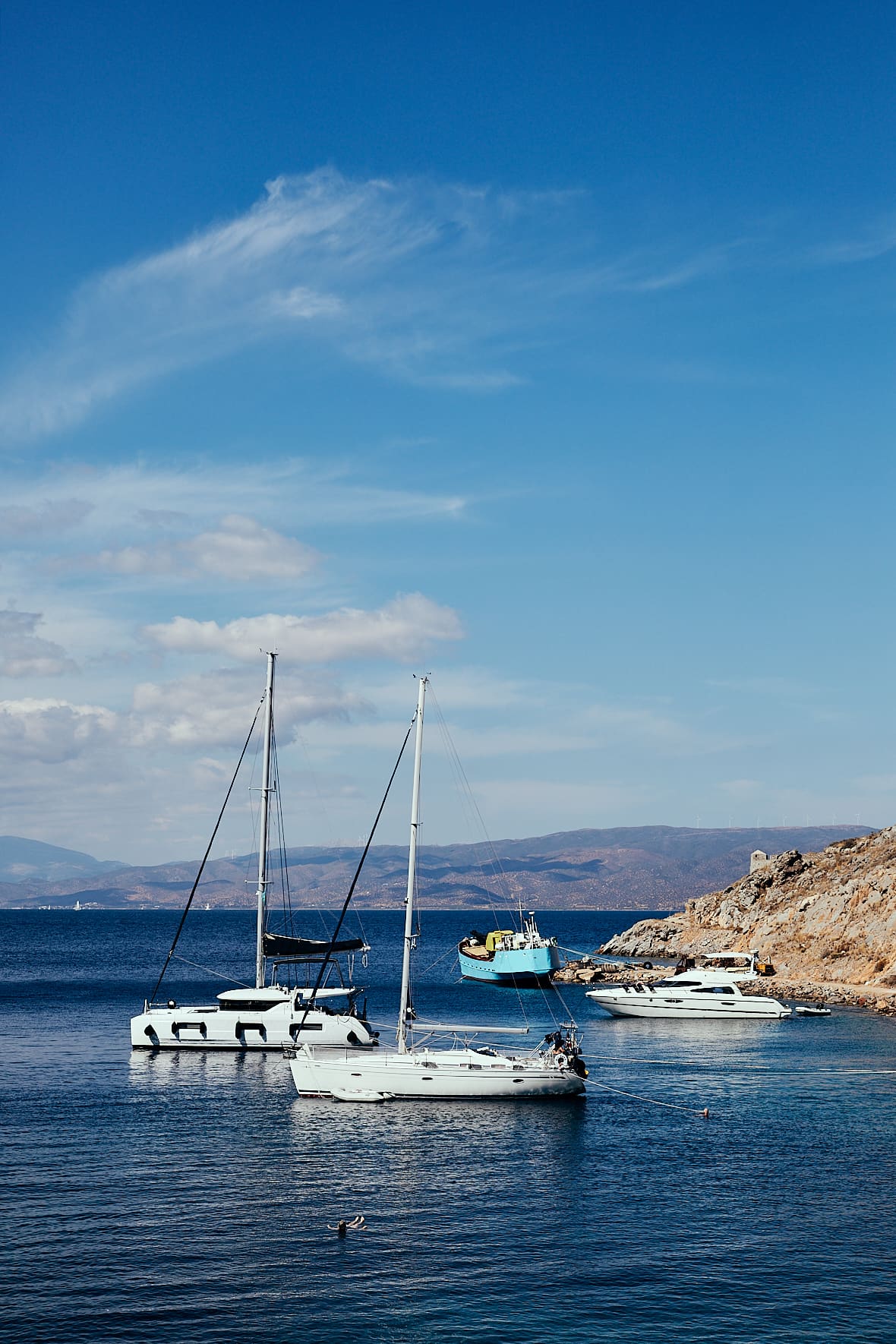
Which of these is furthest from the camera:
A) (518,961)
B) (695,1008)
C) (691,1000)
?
(518,961)

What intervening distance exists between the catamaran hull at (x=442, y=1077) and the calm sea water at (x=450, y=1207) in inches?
35.8

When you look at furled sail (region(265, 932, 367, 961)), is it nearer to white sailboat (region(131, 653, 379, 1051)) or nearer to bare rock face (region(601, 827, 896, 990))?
white sailboat (region(131, 653, 379, 1051))

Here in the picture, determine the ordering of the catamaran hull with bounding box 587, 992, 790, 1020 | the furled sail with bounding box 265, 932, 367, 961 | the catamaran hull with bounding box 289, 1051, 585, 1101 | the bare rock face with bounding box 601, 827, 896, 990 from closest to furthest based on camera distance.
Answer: the catamaran hull with bounding box 289, 1051, 585, 1101 → the furled sail with bounding box 265, 932, 367, 961 → the catamaran hull with bounding box 587, 992, 790, 1020 → the bare rock face with bounding box 601, 827, 896, 990

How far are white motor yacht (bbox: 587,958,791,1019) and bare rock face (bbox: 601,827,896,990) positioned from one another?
47.2ft

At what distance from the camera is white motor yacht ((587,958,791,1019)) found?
295 ft

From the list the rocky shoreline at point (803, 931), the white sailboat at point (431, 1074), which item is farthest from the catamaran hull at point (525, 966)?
the white sailboat at point (431, 1074)

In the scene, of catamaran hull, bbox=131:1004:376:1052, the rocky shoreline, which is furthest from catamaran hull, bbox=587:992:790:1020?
catamaran hull, bbox=131:1004:376:1052

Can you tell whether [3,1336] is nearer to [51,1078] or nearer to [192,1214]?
[192,1214]

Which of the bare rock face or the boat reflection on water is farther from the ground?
the bare rock face

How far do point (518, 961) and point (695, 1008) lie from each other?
4370 centimetres

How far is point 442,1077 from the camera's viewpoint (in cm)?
5738

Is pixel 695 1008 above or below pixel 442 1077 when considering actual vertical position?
below

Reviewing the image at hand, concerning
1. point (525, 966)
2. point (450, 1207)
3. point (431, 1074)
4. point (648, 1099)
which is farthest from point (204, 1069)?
point (525, 966)

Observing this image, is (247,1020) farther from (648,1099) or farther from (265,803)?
(648,1099)
